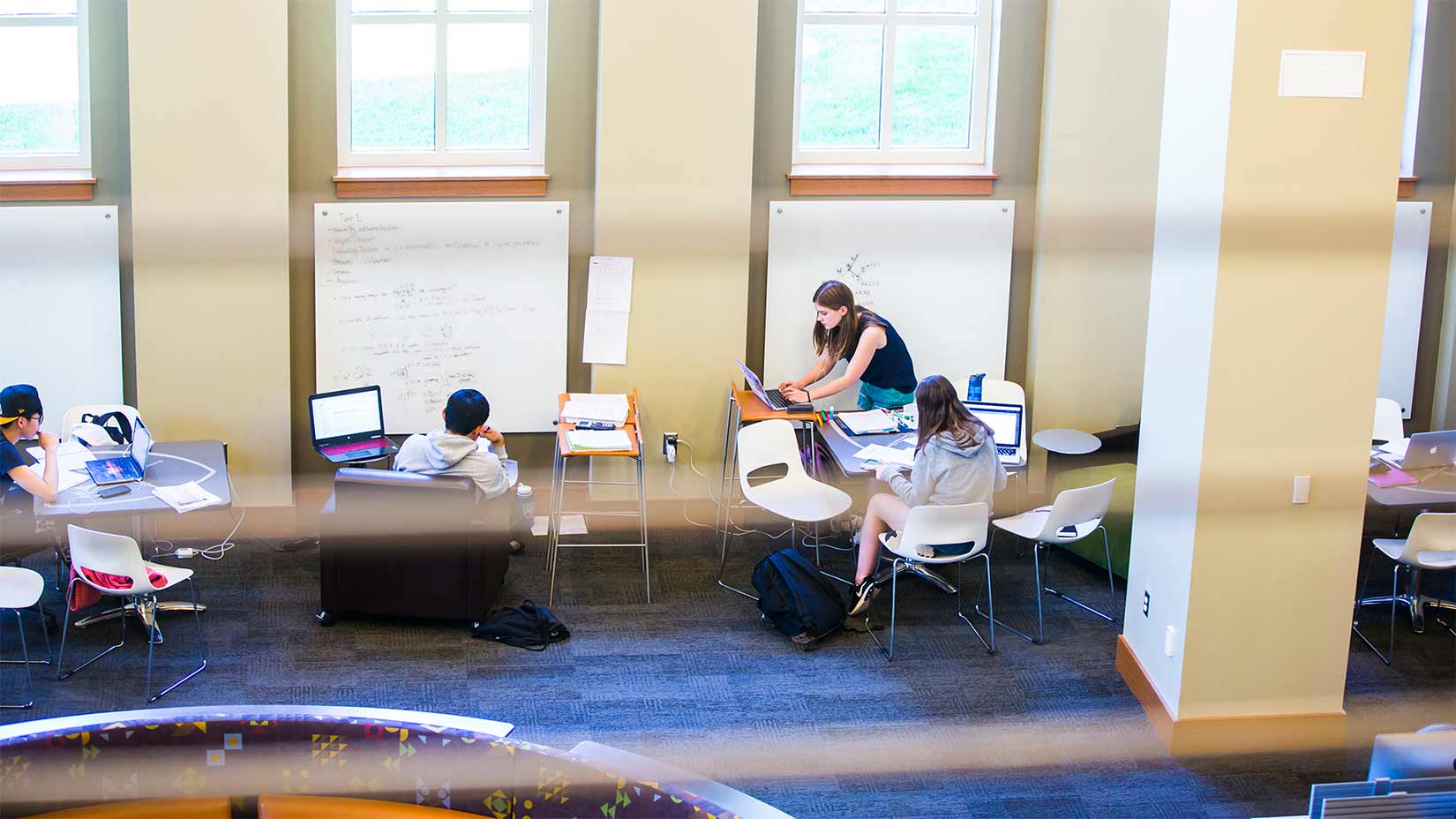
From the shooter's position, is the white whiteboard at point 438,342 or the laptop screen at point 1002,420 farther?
the white whiteboard at point 438,342

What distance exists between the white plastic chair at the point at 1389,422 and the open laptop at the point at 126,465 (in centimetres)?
376

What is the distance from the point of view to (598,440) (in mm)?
3932

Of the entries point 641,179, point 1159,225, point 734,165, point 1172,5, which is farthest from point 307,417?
point 1159,225

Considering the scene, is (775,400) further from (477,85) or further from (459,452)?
(477,85)

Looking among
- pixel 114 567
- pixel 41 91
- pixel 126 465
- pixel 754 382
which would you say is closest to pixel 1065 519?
pixel 754 382

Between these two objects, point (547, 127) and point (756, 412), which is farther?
point (547, 127)

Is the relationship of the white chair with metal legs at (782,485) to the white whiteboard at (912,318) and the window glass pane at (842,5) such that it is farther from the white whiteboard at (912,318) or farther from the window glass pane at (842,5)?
the window glass pane at (842,5)

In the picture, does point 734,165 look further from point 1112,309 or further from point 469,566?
point 1112,309

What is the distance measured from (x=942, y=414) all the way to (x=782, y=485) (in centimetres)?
73

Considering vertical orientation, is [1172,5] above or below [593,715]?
above

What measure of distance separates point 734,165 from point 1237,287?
1.88m

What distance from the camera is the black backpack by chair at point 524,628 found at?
356 centimetres

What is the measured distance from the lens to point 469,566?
3576mm

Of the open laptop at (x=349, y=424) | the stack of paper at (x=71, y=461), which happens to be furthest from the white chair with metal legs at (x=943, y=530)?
the stack of paper at (x=71, y=461)
